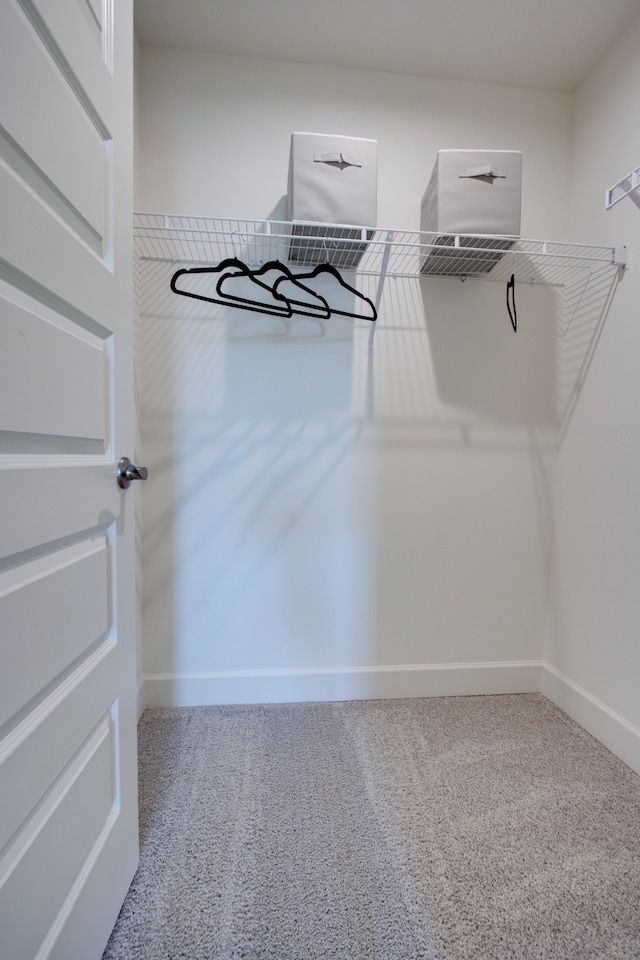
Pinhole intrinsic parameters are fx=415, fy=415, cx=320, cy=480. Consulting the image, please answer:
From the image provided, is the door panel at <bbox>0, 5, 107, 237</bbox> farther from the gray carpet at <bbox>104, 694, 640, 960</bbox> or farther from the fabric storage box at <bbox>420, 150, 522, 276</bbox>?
the gray carpet at <bbox>104, 694, 640, 960</bbox>

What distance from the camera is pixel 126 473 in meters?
0.95

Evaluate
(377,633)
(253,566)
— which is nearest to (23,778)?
(253,566)

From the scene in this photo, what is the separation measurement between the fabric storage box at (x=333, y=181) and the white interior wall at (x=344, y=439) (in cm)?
33

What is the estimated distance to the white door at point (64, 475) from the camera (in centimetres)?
58

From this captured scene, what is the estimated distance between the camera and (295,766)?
1.41 metres

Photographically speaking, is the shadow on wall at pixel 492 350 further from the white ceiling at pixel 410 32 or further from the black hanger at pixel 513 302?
the white ceiling at pixel 410 32

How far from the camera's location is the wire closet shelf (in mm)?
1525

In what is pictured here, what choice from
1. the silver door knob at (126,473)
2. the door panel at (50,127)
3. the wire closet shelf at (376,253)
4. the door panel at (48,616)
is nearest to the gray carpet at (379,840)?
the door panel at (48,616)

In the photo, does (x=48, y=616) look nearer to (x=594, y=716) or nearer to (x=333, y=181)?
(x=333, y=181)

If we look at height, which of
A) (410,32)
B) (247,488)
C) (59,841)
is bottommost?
(59,841)

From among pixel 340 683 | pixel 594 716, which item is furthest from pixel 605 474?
pixel 340 683

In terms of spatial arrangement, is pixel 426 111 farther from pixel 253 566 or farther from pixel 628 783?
pixel 628 783

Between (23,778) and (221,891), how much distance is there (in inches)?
28.3

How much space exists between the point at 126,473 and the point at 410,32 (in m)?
1.90
